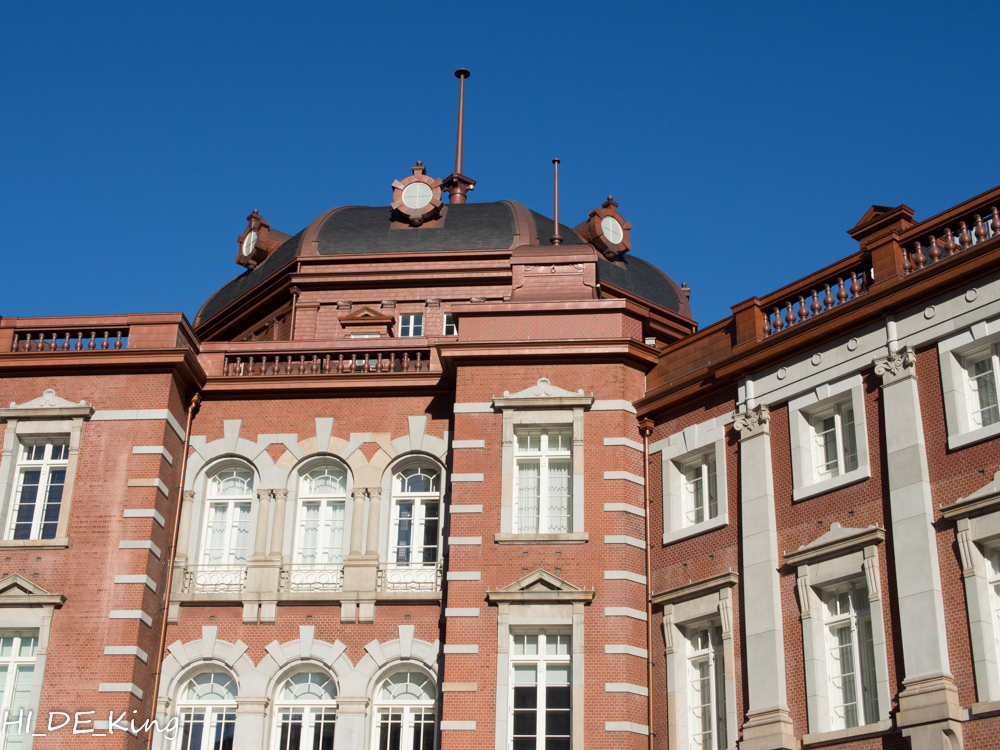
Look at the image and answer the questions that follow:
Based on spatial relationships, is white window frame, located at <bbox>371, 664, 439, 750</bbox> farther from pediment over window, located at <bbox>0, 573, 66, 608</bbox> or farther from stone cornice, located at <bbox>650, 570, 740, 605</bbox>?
pediment over window, located at <bbox>0, 573, 66, 608</bbox>

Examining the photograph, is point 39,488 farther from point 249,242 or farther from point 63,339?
point 249,242

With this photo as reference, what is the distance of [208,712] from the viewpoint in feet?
81.2

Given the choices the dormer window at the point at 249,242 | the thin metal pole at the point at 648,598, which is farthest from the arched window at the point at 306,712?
the dormer window at the point at 249,242

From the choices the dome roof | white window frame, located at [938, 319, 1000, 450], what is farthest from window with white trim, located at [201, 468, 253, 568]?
white window frame, located at [938, 319, 1000, 450]

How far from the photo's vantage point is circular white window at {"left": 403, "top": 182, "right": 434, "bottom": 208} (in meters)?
36.1

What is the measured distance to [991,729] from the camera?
18.2 metres

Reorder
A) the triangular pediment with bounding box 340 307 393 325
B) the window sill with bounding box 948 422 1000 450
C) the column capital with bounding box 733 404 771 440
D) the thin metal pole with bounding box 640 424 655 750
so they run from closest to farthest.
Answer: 1. the window sill with bounding box 948 422 1000 450
2. the thin metal pole with bounding box 640 424 655 750
3. the column capital with bounding box 733 404 771 440
4. the triangular pediment with bounding box 340 307 393 325

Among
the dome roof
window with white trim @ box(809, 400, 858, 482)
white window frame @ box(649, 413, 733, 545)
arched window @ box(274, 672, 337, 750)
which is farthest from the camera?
the dome roof

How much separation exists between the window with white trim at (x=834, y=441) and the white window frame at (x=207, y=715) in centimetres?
1095

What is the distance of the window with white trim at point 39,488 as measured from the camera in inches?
992

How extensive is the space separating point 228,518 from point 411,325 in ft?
29.2

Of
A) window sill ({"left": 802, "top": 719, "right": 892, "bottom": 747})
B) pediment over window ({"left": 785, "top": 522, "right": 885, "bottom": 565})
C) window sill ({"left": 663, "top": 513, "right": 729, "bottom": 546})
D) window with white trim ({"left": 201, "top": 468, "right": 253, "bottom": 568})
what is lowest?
window sill ({"left": 802, "top": 719, "right": 892, "bottom": 747})

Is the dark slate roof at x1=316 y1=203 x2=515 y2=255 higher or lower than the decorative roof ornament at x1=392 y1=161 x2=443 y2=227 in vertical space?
lower

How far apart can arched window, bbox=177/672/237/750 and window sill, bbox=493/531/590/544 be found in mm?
5545
